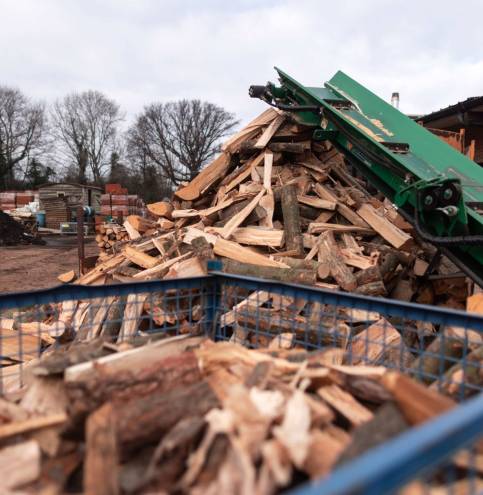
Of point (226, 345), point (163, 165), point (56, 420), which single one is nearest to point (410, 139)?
point (226, 345)

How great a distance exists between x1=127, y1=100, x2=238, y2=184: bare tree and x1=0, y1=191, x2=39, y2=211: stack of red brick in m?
14.2

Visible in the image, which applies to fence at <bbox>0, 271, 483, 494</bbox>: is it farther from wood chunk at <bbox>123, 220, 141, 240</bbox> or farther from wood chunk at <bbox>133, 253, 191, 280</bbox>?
wood chunk at <bbox>123, 220, 141, 240</bbox>

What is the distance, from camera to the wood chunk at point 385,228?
502 cm

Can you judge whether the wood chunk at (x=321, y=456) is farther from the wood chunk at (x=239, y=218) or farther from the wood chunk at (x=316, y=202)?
the wood chunk at (x=316, y=202)

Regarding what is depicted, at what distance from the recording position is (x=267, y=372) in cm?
175

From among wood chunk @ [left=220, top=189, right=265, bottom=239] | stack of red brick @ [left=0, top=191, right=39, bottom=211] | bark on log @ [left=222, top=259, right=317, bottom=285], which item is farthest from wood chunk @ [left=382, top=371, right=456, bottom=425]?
stack of red brick @ [left=0, top=191, right=39, bottom=211]

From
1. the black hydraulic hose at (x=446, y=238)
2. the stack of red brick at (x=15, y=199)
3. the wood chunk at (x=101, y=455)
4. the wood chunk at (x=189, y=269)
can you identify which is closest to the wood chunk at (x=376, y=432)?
the wood chunk at (x=101, y=455)

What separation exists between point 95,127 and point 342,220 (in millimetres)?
56327

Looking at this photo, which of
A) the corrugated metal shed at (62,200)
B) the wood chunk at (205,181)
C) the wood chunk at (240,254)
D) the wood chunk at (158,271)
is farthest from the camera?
the corrugated metal shed at (62,200)

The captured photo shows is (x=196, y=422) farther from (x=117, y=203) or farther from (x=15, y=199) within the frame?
(x=15, y=199)

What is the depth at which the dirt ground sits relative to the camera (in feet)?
32.3

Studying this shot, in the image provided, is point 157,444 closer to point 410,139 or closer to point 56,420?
point 56,420

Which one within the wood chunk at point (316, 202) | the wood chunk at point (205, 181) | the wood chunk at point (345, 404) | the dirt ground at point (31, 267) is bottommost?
the dirt ground at point (31, 267)

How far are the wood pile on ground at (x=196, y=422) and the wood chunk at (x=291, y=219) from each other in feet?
9.94
